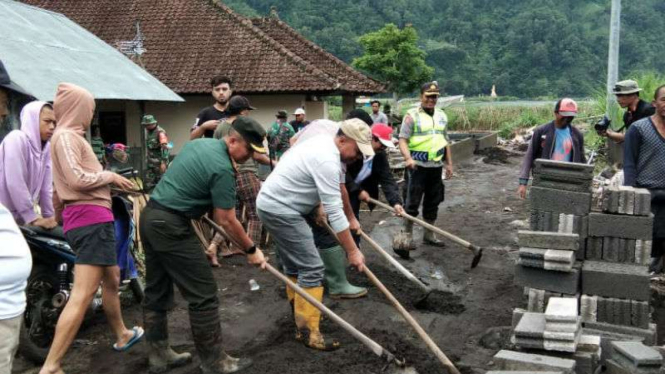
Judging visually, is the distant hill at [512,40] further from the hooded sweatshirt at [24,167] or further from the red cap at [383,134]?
the hooded sweatshirt at [24,167]

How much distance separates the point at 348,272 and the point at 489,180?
30.2ft

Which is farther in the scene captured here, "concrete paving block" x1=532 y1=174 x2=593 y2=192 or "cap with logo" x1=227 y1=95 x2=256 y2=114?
"cap with logo" x1=227 y1=95 x2=256 y2=114

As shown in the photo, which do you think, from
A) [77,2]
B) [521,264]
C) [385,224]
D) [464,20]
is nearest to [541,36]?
[464,20]

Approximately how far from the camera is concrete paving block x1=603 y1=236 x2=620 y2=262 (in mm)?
5125

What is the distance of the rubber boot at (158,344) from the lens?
4.30 metres

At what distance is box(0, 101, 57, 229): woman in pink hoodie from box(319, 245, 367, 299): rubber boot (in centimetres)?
238

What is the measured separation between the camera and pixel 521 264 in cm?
510

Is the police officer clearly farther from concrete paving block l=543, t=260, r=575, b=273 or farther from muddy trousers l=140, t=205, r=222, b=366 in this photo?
muddy trousers l=140, t=205, r=222, b=366

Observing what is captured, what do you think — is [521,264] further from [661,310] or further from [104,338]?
[104,338]

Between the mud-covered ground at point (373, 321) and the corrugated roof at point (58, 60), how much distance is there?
4.32 m

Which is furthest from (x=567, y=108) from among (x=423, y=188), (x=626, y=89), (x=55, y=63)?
(x=55, y=63)

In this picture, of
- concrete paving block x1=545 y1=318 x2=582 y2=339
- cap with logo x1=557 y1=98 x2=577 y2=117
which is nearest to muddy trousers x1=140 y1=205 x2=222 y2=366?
concrete paving block x1=545 y1=318 x2=582 y2=339

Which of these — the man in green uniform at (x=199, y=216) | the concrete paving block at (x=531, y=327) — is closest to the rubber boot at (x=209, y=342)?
the man in green uniform at (x=199, y=216)

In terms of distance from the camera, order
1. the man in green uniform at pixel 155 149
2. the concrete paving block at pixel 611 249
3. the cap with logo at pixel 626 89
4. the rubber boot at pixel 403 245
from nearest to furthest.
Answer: the concrete paving block at pixel 611 249 < the cap with logo at pixel 626 89 < the rubber boot at pixel 403 245 < the man in green uniform at pixel 155 149
